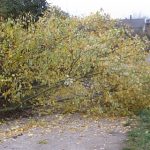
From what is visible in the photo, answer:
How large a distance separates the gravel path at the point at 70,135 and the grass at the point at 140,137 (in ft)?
0.45

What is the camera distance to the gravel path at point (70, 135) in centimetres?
697

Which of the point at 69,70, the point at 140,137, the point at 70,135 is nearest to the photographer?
the point at 140,137

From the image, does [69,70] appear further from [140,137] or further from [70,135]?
[140,137]

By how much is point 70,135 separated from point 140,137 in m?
1.16

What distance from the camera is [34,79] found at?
9.38 metres

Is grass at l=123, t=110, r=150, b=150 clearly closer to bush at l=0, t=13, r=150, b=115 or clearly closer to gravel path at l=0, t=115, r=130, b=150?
gravel path at l=0, t=115, r=130, b=150

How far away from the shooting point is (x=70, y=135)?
7.70 m

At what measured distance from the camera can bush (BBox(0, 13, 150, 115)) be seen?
9.19 metres

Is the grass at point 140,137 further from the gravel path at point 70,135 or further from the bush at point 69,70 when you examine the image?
the bush at point 69,70

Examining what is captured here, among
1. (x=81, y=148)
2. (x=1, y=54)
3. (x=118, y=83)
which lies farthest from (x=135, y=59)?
(x=81, y=148)

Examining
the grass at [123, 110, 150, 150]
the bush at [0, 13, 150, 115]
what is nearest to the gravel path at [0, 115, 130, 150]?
the grass at [123, 110, 150, 150]

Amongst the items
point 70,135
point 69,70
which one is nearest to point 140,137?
point 70,135

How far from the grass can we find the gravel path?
14cm

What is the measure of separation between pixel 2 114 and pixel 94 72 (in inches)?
80.4
